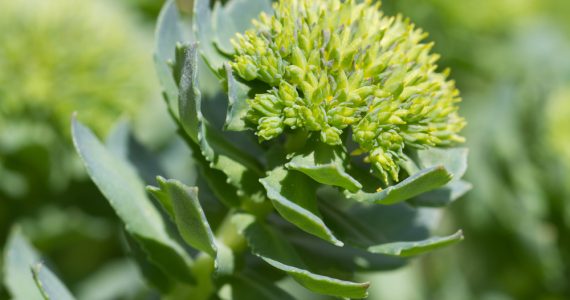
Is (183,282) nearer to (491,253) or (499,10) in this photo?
(491,253)

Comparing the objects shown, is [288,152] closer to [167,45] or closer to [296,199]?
[296,199]

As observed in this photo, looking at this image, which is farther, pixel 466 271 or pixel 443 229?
pixel 443 229

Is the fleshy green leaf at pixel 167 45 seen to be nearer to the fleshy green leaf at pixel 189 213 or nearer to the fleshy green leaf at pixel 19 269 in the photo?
the fleshy green leaf at pixel 189 213

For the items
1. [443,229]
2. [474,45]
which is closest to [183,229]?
[443,229]

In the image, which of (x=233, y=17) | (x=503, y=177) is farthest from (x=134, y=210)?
(x=503, y=177)

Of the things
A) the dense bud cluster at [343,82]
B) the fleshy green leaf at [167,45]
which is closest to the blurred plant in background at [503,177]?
the dense bud cluster at [343,82]

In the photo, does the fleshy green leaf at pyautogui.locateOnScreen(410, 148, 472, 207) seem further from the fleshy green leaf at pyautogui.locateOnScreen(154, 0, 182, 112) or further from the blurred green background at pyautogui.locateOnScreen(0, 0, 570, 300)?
the blurred green background at pyautogui.locateOnScreen(0, 0, 570, 300)
